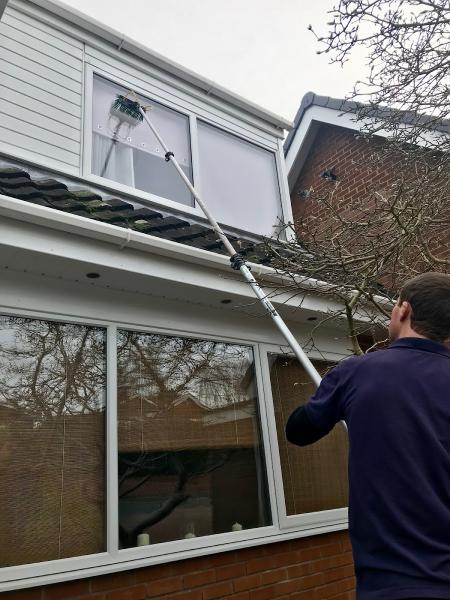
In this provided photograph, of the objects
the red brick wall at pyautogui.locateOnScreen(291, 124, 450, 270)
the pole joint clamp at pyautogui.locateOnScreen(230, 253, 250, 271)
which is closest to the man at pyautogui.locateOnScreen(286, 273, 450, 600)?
the pole joint clamp at pyautogui.locateOnScreen(230, 253, 250, 271)

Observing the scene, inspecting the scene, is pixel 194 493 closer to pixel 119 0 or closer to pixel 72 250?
pixel 72 250

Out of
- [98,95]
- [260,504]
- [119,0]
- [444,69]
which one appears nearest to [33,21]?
[98,95]

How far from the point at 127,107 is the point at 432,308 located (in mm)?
4296

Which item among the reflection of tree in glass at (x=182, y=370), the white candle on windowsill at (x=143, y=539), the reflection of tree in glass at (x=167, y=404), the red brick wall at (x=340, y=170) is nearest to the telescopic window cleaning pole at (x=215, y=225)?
the reflection of tree in glass at (x=182, y=370)

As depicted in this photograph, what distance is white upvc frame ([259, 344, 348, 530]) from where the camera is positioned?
3.86m

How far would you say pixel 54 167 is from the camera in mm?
4387

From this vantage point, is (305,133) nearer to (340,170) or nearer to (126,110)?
(340,170)

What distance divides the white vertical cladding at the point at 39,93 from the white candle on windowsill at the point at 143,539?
3154mm

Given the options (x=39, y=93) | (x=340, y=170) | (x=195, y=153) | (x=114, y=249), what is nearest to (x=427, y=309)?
(x=114, y=249)

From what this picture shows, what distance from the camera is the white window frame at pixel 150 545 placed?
2672mm

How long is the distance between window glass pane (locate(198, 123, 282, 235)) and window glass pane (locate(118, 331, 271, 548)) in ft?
7.30

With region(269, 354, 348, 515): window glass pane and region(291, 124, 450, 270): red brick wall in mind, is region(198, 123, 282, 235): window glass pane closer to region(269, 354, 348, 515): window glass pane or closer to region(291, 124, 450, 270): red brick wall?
region(291, 124, 450, 270): red brick wall

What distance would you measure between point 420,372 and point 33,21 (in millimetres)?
5307

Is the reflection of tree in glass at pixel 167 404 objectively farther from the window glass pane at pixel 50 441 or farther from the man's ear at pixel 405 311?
the man's ear at pixel 405 311
